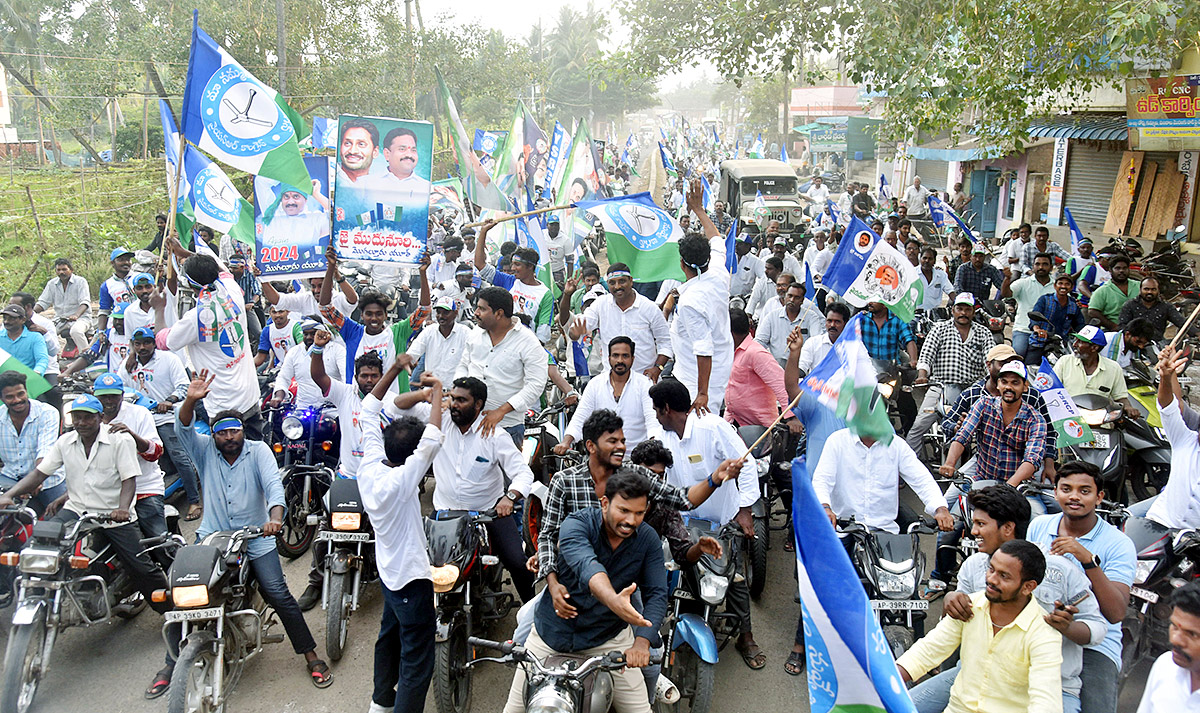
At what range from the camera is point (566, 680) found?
3527 millimetres

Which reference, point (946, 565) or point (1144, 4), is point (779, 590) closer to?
point (946, 565)

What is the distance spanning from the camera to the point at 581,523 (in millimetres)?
3754

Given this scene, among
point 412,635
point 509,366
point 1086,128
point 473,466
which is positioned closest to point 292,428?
point 509,366

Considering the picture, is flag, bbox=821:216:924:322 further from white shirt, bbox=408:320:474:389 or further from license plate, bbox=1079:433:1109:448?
white shirt, bbox=408:320:474:389

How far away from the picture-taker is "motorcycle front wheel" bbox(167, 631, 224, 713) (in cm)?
447

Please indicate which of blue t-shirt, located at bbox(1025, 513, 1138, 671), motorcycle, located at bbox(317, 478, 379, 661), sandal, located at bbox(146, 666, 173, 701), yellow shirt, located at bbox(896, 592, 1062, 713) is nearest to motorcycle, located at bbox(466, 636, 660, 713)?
yellow shirt, located at bbox(896, 592, 1062, 713)

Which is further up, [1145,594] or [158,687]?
[1145,594]

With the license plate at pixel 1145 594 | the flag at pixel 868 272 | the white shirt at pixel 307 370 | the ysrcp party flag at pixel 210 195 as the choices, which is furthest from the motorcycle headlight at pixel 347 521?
the ysrcp party flag at pixel 210 195

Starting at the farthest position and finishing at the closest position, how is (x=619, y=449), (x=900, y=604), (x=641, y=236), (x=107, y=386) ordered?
1. (x=641, y=236)
2. (x=107, y=386)
3. (x=900, y=604)
4. (x=619, y=449)

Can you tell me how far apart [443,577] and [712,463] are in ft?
5.46

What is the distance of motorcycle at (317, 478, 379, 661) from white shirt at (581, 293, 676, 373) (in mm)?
2442

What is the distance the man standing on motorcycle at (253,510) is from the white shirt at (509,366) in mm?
1589

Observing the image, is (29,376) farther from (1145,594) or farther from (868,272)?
(1145,594)

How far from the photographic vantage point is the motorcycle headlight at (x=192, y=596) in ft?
15.1
